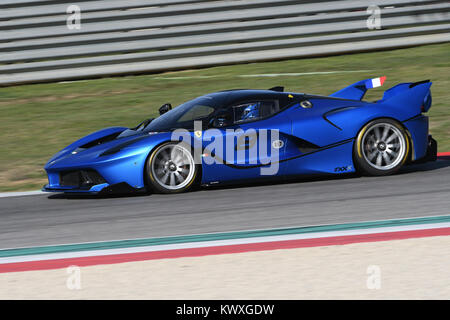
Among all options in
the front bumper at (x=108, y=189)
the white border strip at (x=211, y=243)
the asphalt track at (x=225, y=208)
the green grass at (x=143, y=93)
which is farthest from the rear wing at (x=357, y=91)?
the white border strip at (x=211, y=243)

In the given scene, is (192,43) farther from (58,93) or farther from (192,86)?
(58,93)

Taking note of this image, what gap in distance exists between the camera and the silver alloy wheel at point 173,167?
734cm

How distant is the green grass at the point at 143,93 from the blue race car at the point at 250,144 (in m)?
1.72

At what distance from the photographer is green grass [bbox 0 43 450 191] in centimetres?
1041

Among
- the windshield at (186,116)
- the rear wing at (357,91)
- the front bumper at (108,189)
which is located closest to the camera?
the front bumper at (108,189)

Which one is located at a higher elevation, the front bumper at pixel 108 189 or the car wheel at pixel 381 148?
the car wheel at pixel 381 148

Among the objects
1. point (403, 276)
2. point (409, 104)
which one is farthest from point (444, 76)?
point (403, 276)

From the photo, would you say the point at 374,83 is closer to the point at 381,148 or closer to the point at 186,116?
the point at 381,148

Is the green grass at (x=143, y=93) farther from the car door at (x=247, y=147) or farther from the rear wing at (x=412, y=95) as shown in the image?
the car door at (x=247, y=147)

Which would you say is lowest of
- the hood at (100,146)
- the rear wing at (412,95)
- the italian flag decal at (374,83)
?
the hood at (100,146)

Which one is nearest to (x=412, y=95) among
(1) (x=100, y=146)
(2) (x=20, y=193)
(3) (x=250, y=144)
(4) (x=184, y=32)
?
(3) (x=250, y=144)

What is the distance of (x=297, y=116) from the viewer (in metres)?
7.64

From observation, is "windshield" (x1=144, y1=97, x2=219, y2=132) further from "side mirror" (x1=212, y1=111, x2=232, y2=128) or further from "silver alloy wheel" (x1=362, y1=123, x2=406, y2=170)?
"silver alloy wheel" (x1=362, y1=123, x2=406, y2=170)

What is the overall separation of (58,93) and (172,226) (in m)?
8.01
